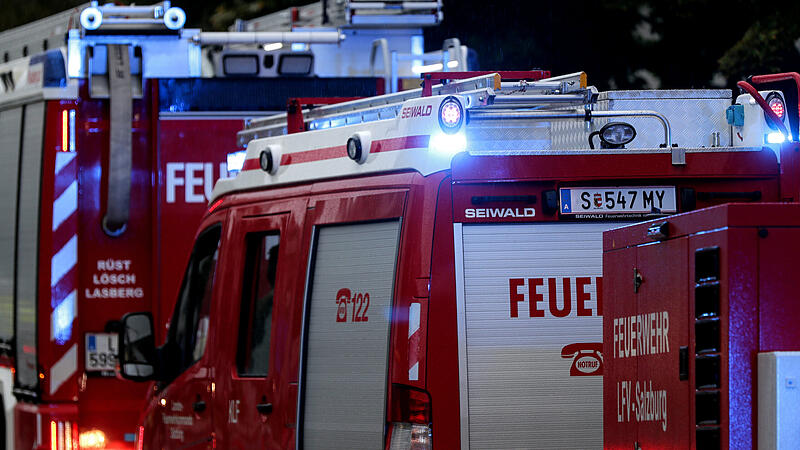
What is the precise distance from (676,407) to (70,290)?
242 inches

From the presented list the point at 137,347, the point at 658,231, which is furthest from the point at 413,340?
the point at 137,347

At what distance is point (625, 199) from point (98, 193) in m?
5.05

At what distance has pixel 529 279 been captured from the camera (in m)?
5.45

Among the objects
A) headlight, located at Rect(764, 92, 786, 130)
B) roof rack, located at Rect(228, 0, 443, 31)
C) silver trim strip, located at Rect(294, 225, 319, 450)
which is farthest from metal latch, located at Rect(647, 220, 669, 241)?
roof rack, located at Rect(228, 0, 443, 31)

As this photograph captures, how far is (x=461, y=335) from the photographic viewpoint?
538 centimetres

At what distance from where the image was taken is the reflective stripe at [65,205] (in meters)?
9.62

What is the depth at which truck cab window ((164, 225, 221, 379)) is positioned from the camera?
7.54 m

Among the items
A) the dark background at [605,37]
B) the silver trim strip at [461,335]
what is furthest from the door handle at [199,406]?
the dark background at [605,37]

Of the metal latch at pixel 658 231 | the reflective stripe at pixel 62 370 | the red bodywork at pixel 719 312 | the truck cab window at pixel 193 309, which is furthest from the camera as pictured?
the reflective stripe at pixel 62 370

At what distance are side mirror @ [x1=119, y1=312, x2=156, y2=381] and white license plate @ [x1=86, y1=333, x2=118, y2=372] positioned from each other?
2151mm

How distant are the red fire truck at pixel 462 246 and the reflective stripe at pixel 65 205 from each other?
312cm

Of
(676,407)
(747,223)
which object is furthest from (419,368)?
(747,223)

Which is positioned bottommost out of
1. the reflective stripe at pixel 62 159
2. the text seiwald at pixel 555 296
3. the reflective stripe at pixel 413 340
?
the reflective stripe at pixel 413 340

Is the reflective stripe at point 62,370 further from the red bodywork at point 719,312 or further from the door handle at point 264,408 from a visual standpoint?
the red bodywork at point 719,312
